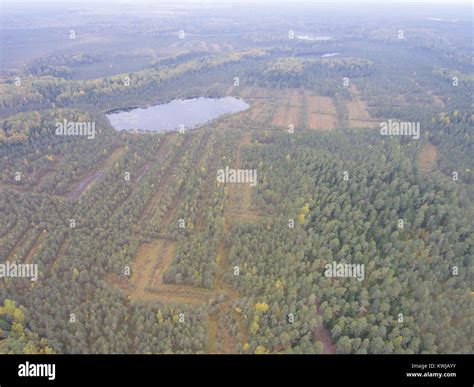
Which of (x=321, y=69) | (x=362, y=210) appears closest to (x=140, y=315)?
(x=362, y=210)

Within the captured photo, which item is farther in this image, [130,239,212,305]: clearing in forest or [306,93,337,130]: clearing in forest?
[306,93,337,130]: clearing in forest

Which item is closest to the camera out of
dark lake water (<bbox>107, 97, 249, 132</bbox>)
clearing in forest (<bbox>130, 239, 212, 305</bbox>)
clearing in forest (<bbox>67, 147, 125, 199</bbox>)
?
clearing in forest (<bbox>130, 239, 212, 305</bbox>)

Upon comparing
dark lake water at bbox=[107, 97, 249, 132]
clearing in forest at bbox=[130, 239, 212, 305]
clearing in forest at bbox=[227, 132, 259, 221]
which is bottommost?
clearing in forest at bbox=[130, 239, 212, 305]

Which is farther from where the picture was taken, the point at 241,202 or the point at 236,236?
the point at 241,202

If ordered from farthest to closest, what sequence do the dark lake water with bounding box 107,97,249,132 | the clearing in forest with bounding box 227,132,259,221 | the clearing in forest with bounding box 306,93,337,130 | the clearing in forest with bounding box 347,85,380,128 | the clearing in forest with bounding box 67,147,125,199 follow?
the clearing in forest with bounding box 347,85,380,128
the clearing in forest with bounding box 306,93,337,130
the dark lake water with bounding box 107,97,249,132
the clearing in forest with bounding box 67,147,125,199
the clearing in forest with bounding box 227,132,259,221

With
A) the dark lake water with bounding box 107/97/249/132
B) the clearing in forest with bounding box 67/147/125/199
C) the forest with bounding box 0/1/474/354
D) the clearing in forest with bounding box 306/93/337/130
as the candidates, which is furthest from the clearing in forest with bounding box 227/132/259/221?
the clearing in forest with bounding box 306/93/337/130

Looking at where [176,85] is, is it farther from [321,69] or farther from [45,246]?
[45,246]

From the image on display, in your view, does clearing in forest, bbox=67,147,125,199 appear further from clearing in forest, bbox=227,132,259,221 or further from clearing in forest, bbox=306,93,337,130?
clearing in forest, bbox=306,93,337,130

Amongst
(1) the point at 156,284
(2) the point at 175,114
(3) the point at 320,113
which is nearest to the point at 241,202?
(1) the point at 156,284

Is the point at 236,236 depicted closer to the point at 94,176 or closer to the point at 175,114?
the point at 94,176
